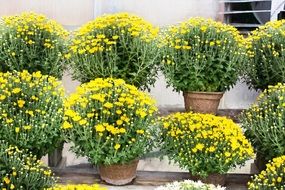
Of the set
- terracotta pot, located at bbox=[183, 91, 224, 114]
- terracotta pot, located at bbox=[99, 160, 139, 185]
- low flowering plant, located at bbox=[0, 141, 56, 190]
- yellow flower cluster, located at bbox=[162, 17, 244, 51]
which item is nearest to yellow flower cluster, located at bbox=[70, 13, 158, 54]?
yellow flower cluster, located at bbox=[162, 17, 244, 51]

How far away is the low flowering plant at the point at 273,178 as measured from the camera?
8.96 ft

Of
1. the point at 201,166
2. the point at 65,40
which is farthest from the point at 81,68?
the point at 201,166

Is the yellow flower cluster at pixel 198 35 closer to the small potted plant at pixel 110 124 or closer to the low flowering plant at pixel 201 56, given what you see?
the low flowering plant at pixel 201 56

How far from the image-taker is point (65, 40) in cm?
376

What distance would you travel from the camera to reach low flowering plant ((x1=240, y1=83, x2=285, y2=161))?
3072 mm

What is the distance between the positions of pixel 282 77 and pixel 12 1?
2.63 m

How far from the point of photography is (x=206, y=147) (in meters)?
3.07

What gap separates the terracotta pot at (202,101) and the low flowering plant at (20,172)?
1.21m

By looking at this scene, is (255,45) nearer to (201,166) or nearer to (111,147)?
(201,166)

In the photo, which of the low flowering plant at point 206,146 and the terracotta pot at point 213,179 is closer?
the low flowering plant at point 206,146

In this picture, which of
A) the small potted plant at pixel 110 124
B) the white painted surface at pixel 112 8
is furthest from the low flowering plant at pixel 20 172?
the white painted surface at pixel 112 8

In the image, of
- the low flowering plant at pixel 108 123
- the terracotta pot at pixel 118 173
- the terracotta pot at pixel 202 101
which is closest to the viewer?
the low flowering plant at pixel 108 123

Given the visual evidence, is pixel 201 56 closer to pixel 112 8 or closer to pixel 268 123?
pixel 268 123

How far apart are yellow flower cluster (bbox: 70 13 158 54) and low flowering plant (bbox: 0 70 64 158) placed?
35cm
